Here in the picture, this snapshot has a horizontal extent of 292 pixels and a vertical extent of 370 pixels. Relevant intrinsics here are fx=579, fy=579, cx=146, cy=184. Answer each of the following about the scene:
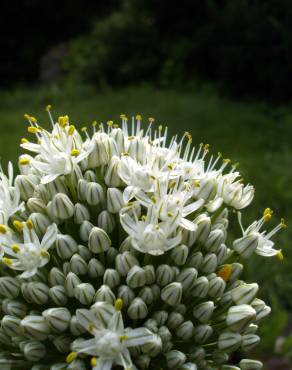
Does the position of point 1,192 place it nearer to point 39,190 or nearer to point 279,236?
point 39,190

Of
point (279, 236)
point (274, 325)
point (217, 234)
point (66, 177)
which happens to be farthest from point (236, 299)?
point (279, 236)

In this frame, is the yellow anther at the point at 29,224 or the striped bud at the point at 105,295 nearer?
the striped bud at the point at 105,295

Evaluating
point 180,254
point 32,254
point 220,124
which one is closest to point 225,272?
point 180,254

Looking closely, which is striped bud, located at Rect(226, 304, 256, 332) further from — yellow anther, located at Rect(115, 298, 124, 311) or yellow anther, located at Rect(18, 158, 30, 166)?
yellow anther, located at Rect(18, 158, 30, 166)

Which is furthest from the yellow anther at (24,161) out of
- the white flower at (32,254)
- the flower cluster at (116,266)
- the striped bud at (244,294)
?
the striped bud at (244,294)

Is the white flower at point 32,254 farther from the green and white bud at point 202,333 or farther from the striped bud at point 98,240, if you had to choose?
the green and white bud at point 202,333

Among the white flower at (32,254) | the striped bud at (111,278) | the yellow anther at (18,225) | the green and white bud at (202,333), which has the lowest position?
the green and white bud at (202,333)

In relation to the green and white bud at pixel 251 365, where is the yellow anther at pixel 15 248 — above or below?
above
